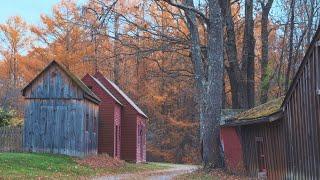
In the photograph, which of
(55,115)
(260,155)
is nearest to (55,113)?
(55,115)

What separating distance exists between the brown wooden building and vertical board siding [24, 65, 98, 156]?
12.8 m

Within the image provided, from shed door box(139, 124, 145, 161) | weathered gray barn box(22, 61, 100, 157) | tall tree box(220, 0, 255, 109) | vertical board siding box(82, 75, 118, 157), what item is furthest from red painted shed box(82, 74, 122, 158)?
tall tree box(220, 0, 255, 109)

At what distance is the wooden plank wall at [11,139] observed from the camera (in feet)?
113


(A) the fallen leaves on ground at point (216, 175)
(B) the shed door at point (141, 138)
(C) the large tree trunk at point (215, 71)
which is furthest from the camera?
(B) the shed door at point (141, 138)

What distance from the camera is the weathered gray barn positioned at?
1282 inches

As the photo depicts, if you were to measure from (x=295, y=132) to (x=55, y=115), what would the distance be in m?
18.8

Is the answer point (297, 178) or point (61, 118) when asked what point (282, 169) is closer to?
point (297, 178)

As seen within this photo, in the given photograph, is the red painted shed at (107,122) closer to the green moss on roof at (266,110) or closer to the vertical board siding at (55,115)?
the vertical board siding at (55,115)

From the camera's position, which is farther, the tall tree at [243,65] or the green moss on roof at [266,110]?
the tall tree at [243,65]

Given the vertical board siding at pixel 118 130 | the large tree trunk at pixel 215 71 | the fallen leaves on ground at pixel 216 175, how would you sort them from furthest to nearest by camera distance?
the vertical board siding at pixel 118 130, the large tree trunk at pixel 215 71, the fallen leaves on ground at pixel 216 175

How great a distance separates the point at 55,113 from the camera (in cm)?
3284

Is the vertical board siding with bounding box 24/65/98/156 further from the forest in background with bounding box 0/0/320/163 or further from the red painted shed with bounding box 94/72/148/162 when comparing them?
the red painted shed with bounding box 94/72/148/162

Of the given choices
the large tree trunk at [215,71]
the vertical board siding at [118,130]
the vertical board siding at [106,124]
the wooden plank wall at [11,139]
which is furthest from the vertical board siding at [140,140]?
the large tree trunk at [215,71]

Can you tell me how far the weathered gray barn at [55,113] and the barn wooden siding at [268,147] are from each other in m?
11.8
